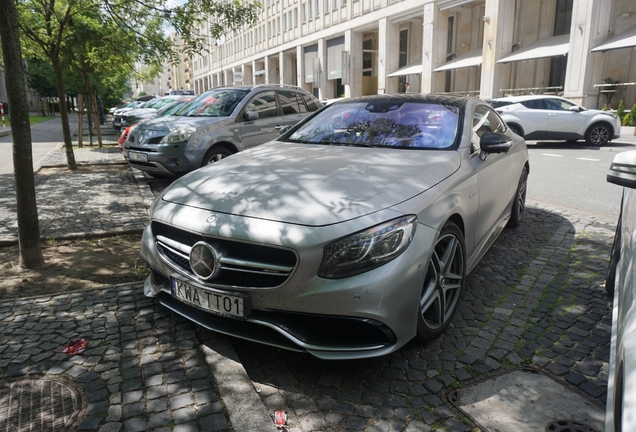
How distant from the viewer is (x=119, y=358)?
2.94 meters

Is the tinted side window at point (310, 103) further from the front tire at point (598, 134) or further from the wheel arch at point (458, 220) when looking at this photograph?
the front tire at point (598, 134)

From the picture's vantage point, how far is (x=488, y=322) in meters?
3.51

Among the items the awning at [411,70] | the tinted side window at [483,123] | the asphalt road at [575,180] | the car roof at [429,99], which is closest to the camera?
the tinted side window at [483,123]

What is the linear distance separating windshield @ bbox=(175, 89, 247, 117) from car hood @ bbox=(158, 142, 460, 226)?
5117 millimetres

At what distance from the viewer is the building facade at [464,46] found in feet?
78.0

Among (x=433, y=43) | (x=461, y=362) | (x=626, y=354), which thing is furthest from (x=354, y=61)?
(x=626, y=354)

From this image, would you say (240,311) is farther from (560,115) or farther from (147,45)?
(560,115)

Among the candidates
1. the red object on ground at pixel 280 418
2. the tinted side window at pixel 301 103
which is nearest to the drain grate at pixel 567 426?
the red object on ground at pixel 280 418

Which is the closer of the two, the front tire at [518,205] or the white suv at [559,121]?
the front tire at [518,205]

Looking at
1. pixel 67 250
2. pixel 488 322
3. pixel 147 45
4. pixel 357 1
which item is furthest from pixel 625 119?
pixel 357 1

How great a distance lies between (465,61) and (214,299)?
3273 centimetres

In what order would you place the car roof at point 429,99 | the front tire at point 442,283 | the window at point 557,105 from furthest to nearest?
1. the window at point 557,105
2. the car roof at point 429,99
3. the front tire at point 442,283

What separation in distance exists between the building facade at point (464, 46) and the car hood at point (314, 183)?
23.0ft

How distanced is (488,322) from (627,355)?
216 cm
